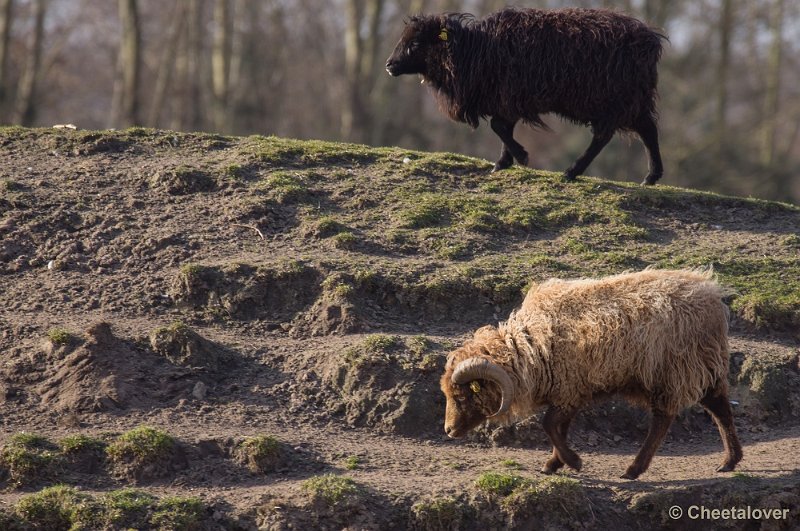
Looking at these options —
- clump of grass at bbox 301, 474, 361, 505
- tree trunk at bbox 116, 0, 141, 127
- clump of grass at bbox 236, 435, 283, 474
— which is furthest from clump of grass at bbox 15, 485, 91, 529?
tree trunk at bbox 116, 0, 141, 127

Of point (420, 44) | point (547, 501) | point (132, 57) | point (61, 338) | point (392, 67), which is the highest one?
point (132, 57)

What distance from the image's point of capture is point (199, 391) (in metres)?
8.82

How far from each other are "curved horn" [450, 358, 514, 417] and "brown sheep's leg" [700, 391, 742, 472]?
64.0 inches

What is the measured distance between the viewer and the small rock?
8.80 metres

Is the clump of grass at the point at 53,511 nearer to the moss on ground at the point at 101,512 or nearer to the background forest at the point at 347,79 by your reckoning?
the moss on ground at the point at 101,512

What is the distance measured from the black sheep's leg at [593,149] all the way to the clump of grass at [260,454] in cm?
591

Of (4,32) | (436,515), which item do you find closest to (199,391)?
(436,515)

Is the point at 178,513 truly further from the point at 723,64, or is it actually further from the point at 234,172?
the point at 723,64

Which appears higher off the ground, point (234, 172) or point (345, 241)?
point (234, 172)

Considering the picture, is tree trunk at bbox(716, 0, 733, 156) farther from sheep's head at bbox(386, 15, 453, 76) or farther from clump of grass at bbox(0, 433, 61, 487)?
clump of grass at bbox(0, 433, 61, 487)

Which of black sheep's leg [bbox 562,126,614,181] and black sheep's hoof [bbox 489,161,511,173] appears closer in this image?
black sheep's leg [bbox 562,126,614,181]

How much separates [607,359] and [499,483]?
1.24 metres

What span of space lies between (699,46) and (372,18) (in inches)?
425

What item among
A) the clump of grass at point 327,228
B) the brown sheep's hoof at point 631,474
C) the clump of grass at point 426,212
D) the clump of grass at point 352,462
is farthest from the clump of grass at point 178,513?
the clump of grass at point 426,212
